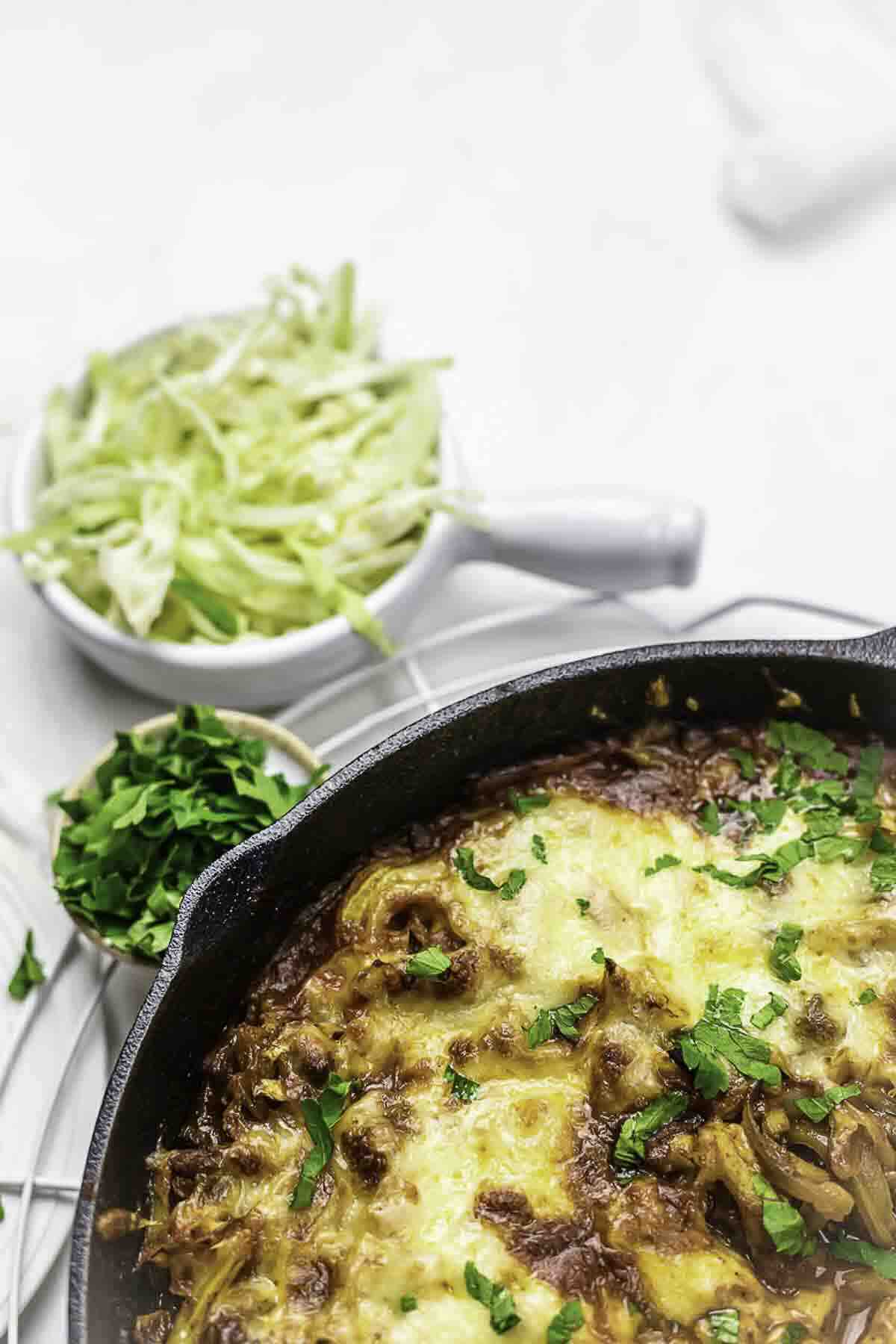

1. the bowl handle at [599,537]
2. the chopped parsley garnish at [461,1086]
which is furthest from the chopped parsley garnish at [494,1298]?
the bowl handle at [599,537]

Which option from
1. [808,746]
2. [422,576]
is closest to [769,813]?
Result: [808,746]

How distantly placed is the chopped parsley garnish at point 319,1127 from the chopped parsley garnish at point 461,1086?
7.2 inches

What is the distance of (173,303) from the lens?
4430mm

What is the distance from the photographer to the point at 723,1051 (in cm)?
241

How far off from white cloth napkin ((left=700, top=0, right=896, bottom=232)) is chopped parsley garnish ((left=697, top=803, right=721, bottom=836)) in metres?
2.52

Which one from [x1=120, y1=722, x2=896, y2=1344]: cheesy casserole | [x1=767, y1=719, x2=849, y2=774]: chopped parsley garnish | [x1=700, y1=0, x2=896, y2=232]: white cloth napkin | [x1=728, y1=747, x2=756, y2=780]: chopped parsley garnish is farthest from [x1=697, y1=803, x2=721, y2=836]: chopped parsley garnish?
[x1=700, y1=0, x2=896, y2=232]: white cloth napkin

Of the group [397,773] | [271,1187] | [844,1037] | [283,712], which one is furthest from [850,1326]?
[283,712]

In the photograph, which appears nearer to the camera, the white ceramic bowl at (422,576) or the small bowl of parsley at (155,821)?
the small bowl of parsley at (155,821)

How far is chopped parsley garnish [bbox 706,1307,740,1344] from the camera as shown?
2242 millimetres

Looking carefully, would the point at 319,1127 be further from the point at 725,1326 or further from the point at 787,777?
the point at 787,777

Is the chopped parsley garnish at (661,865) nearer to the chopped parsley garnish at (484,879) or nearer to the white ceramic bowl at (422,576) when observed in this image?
the chopped parsley garnish at (484,879)

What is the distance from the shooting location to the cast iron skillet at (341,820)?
2338 millimetres

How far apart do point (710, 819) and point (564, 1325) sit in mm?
964

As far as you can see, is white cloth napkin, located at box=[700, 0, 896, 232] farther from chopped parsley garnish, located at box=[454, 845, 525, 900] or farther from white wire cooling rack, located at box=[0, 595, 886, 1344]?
chopped parsley garnish, located at box=[454, 845, 525, 900]
